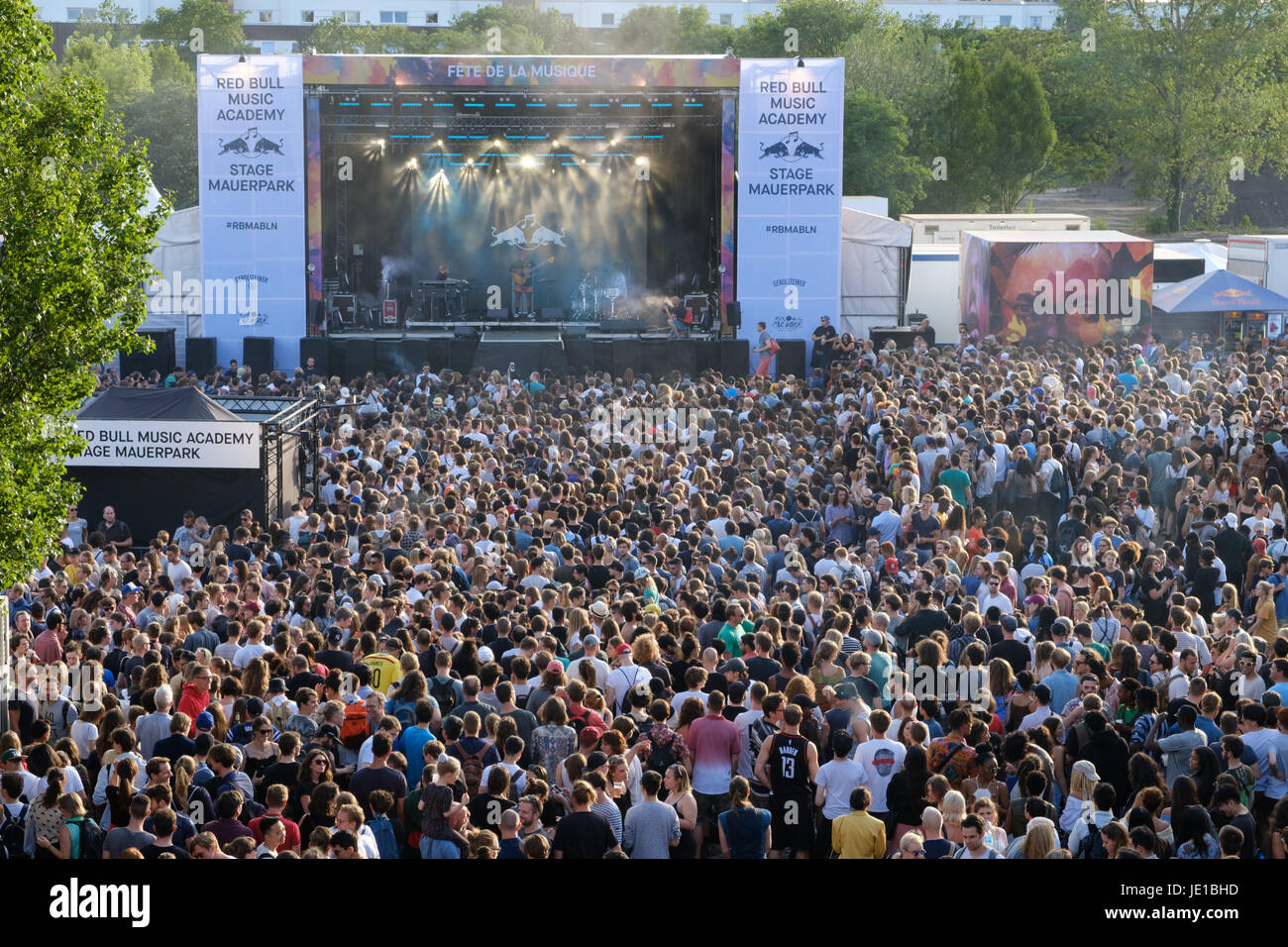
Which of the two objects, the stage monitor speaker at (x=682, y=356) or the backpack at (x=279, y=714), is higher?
the stage monitor speaker at (x=682, y=356)

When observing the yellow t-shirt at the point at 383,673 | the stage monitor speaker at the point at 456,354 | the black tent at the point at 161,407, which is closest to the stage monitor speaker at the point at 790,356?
the stage monitor speaker at the point at 456,354

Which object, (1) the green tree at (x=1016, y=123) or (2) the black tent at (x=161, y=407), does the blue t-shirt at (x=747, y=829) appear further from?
(1) the green tree at (x=1016, y=123)

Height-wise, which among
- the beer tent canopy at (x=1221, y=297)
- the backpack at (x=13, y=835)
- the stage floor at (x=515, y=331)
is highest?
the beer tent canopy at (x=1221, y=297)

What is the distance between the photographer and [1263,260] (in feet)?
98.0

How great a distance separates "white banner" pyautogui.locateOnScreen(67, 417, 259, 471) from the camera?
15.1m

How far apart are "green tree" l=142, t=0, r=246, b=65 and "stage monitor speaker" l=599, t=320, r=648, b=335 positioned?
5066 centimetres

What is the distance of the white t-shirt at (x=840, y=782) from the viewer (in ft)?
24.8

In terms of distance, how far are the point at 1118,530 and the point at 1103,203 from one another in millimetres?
54799

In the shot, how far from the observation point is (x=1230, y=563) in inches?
494

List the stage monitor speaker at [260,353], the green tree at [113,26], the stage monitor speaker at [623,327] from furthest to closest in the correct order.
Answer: the green tree at [113,26], the stage monitor speaker at [623,327], the stage monitor speaker at [260,353]

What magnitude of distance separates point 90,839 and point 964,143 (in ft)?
158

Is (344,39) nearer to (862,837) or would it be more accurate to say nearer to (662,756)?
(662,756)

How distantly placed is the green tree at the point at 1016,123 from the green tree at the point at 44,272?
44.2m
